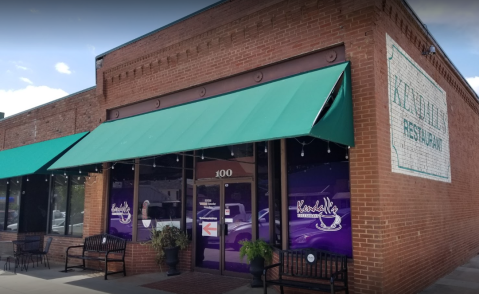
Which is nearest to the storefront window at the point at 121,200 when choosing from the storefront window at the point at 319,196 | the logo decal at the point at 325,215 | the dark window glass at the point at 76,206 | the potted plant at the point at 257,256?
the dark window glass at the point at 76,206

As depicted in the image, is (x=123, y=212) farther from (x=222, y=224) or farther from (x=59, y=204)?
(x=59, y=204)

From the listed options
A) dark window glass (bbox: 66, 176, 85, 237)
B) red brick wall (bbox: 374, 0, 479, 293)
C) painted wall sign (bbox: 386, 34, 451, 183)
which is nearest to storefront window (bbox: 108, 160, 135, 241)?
dark window glass (bbox: 66, 176, 85, 237)

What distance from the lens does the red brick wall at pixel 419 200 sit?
6766 mm

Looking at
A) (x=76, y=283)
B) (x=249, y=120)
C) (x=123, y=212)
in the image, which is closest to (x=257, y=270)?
(x=249, y=120)

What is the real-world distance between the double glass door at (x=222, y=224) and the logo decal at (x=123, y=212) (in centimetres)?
238

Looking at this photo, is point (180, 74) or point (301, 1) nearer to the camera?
point (301, 1)

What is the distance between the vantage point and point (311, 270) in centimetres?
702

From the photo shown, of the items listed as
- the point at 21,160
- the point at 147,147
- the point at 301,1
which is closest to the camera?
the point at 301,1

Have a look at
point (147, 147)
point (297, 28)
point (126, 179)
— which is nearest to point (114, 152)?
point (147, 147)

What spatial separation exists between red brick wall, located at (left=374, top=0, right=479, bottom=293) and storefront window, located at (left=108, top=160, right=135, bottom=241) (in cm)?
711

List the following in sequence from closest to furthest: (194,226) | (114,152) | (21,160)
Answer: (114,152)
(194,226)
(21,160)

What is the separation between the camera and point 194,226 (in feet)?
33.0

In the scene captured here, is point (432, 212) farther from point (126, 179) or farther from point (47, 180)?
point (47, 180)

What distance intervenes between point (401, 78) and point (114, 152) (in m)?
6.62
